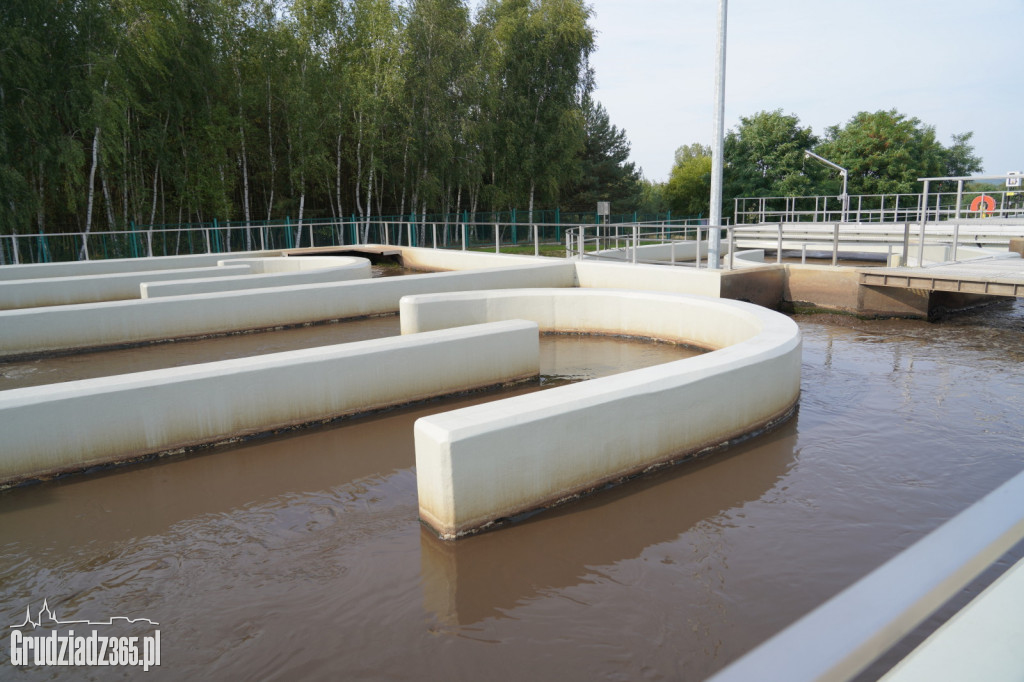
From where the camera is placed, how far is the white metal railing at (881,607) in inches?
31.6

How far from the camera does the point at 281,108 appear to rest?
1200 inches

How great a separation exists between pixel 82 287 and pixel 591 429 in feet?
46.0

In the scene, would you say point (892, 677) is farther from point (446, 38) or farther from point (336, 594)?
point (446, 38)

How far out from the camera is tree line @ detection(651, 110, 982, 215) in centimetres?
4497

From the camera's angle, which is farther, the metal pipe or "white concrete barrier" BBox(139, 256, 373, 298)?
"white concrete barrier" BBox(139, 256, 373, 298)

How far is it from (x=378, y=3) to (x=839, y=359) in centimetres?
2733

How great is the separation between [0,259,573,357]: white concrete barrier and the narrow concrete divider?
5.80 metres

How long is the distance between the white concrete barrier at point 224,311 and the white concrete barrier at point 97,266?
6.26m

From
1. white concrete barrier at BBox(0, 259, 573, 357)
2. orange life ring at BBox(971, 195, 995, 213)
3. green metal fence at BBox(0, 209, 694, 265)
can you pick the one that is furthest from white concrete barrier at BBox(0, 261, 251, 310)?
orange life ring at BBox(971, 195, 995, 213)

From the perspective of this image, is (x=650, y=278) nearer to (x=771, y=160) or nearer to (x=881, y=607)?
(x=881, y=607)

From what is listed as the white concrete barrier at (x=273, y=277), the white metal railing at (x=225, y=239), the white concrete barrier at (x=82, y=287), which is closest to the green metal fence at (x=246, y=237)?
the white metal railing at (x=225, y=239)

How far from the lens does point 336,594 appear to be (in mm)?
4559

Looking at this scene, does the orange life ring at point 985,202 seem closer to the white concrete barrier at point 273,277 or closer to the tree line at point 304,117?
the tree line at point 304,117

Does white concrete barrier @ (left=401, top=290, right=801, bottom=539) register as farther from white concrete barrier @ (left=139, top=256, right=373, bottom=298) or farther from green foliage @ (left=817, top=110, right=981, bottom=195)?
green foliage @ (left=817, top=110, right=981, bottom=195)
